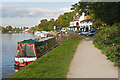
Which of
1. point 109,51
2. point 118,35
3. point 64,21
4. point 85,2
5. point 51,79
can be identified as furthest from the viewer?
point 64,21

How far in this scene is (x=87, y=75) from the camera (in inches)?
332

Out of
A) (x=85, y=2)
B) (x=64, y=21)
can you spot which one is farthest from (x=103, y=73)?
(x=64, y=21)

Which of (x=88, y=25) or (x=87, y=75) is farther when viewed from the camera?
(x=88, y=25)

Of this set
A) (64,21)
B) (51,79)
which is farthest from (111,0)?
(64,21)

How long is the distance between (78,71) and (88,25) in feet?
193

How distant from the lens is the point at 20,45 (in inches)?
680

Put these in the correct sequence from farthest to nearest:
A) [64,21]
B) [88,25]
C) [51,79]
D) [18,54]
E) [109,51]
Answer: [64,21]
[88,25]
[18,54]
[109,51]
[51,79]

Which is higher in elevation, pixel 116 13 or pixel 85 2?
pixel 85 2

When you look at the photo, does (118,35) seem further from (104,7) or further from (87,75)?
(104,7)

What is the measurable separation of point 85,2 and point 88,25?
43.7 meters

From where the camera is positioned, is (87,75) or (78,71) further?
(78,71)

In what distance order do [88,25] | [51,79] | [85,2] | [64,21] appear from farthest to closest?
[64,21] → [88,25] → [85,2] → [51,79]

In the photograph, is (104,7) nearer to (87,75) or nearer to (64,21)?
(87,75)

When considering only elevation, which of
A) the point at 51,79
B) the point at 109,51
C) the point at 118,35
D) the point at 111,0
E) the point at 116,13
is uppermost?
the point at 111,0
